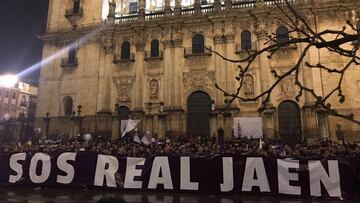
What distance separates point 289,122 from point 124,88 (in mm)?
15351

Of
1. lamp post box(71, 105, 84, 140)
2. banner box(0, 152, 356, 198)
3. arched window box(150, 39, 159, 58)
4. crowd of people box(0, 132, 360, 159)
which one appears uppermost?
arched window box(150, 39, 159, 58)

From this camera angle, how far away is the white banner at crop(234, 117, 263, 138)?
2545 cm

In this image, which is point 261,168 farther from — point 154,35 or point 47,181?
point 154,35

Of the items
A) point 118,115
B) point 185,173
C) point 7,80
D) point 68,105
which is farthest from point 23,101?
point 185,173

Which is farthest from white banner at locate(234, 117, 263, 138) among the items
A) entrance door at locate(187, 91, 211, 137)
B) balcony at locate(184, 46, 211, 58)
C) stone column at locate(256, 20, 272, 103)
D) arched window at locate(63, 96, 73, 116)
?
arched window at locate(63, 96, 73, 116)

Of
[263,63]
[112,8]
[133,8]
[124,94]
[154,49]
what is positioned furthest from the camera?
[133,8]

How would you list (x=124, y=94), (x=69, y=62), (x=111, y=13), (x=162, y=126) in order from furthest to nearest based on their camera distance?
(x=69, y=62)
(x=111, y=13)
(x=124, y=94)
(x=162, y=126)

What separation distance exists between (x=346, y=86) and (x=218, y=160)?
18444 mm

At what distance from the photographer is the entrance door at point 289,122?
25438 mm

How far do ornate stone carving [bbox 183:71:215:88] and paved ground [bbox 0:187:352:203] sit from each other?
17.7 m

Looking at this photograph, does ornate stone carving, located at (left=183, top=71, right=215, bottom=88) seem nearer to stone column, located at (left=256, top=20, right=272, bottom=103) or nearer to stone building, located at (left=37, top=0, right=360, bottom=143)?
stone building, located at (left=37, top=0, right=360, bottom=143)

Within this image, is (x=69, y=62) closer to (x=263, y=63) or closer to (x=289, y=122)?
(x=263, y=63)

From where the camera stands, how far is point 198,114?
2817cm

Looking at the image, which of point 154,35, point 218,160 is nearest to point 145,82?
point 154,35
